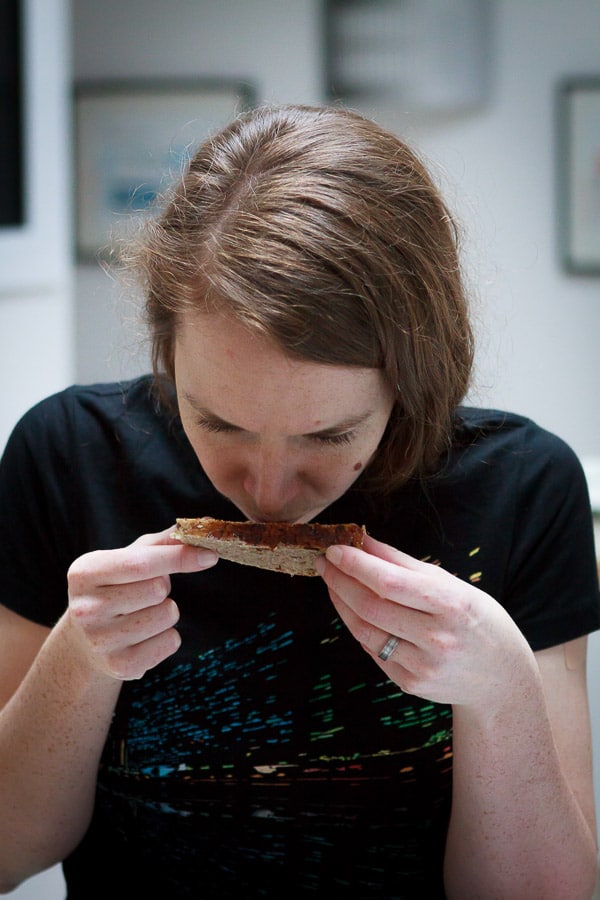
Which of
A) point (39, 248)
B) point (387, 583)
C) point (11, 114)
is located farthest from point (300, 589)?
point (11, 114)

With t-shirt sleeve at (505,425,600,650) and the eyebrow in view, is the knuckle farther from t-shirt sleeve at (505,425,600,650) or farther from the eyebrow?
t-shirt sleeve at (505,425,600,650)

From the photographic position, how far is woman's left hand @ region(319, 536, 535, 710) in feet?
3.18

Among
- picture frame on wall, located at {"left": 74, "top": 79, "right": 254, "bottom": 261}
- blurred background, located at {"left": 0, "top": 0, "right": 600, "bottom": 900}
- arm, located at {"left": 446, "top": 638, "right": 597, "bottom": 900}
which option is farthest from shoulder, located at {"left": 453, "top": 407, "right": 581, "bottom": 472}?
picture frame on wall, located at {"left": 74, "top": 79, "right": 254, "bottom": 261}

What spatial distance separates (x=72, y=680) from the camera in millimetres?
1187

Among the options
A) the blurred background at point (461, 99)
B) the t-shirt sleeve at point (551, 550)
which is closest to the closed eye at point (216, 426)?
the t-shirt sleeve at point (551, 550)

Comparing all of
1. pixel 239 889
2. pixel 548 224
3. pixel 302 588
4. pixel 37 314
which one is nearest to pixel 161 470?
pixel 302 588

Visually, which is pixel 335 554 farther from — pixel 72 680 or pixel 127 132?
pixel 127 132

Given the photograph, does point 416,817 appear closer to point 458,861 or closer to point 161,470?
point 458,861

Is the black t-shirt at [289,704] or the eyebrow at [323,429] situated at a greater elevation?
the eyebrow at [323,429]

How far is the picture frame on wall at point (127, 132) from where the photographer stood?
3672mm

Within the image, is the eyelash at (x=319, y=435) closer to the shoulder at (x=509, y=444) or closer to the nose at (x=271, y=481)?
the nose at (x=271, y=481)

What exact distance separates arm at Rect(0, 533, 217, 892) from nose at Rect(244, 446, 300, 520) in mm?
103

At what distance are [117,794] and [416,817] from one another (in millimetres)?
381

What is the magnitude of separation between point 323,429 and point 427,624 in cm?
22
